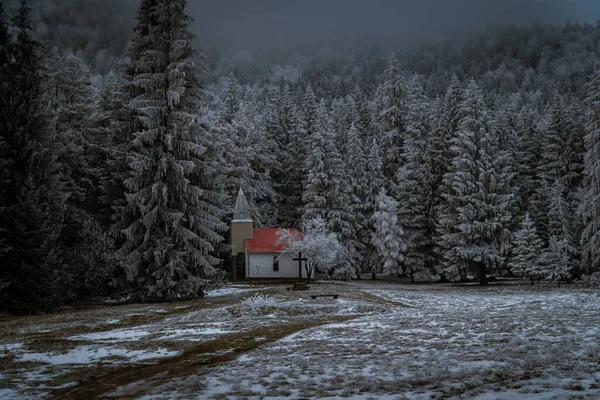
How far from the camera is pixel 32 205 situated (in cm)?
2188

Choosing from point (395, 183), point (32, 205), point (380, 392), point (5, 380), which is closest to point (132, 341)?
point (5, 380)

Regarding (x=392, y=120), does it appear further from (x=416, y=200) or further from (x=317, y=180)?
(x=317, y=180)

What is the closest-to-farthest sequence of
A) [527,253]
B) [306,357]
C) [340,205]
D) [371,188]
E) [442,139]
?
[306,357]
[527,253]
[442,139]
[340,205]
[371,188]

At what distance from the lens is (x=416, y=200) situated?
4459 centimetres

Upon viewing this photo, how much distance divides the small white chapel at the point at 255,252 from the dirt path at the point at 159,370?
28996mm

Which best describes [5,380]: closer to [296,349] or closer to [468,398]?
[296,349]

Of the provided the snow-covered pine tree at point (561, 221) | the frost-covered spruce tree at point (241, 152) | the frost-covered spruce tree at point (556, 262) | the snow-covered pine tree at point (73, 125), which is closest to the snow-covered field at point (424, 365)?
the snow-covered pine tree at point (73, 125)

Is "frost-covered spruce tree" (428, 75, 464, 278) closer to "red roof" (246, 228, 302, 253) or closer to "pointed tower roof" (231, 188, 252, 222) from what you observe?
"red roof" (246, 228, 302, 253)

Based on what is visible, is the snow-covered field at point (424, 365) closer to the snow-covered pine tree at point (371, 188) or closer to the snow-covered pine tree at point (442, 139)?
the snow-covered pine tree at point (442, 139)

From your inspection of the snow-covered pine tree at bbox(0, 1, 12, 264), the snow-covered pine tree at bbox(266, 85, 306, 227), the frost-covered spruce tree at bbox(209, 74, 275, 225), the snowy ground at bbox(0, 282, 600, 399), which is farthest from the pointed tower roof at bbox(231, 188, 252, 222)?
the snowy ground at bbox(0, 282, 600, 399)

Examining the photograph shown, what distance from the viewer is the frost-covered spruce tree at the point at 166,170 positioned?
25328mm

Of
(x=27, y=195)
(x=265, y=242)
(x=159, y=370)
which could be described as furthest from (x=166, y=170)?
(x=265, y=242)

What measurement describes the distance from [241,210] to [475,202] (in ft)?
64.2

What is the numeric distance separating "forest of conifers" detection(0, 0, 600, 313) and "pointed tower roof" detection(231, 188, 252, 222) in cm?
325
